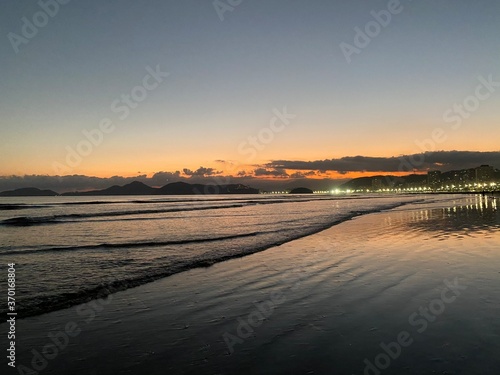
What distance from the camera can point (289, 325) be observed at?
7.35 metres

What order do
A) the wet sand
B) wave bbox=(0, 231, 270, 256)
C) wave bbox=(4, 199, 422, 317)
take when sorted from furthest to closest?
wave bbox=(0, 231, 270, 256), wave bbox=(4, 199, 422, 317), the wet sand

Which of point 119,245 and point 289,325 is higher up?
point 289,325

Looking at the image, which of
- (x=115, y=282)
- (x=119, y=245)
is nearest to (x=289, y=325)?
(x=115, y=282)

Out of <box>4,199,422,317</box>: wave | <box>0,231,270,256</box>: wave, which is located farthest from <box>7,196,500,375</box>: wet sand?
<box>0,231,270,256</box>: wave

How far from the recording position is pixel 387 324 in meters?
7.14

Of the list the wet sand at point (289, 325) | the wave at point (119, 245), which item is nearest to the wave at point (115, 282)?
the wave at point (119, 245)

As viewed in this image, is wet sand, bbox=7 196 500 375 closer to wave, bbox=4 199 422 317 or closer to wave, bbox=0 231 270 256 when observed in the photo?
wave, bbox=4 199 422 317

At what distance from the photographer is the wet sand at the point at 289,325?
5645 millimetres

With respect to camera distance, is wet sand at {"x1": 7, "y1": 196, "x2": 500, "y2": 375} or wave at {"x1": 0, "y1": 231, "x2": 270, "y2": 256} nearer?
wet sand at {"x1": 7, "y1": 196, "x2": 500, "y2": 375}

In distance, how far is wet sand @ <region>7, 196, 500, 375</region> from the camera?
18.5 feet

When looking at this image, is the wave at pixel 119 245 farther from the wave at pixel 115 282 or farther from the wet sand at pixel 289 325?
the wet sand at pixel 289 325

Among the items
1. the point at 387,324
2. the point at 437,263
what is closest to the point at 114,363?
the point at 387,324

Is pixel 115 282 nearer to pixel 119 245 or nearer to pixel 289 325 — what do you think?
pixel 289 325

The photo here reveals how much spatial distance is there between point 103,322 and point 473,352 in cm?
773
